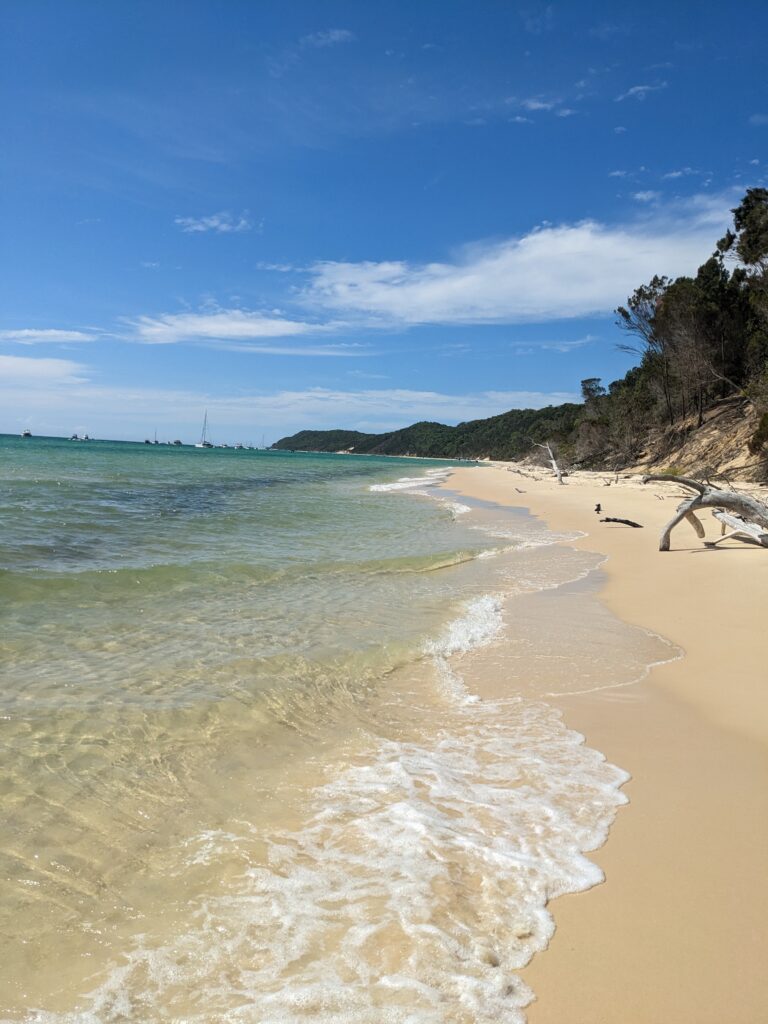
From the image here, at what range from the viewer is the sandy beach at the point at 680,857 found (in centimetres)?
195

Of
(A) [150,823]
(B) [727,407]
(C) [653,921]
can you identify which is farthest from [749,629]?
(B) [727,407]

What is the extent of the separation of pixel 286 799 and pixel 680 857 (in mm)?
1907

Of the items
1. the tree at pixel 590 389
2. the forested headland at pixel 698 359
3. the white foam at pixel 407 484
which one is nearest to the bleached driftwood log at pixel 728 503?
the forested headland at pixel 698 359

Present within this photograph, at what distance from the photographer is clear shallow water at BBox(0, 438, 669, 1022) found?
2.04 m

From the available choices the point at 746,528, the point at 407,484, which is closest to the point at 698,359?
the point at 407,484

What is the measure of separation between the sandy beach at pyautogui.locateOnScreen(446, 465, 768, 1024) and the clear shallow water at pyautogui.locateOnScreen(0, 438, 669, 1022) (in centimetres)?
15

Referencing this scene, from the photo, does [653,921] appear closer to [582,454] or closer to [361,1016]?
[361,1016]

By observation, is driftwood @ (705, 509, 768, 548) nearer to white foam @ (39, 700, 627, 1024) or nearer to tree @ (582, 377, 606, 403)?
white foam @ (39, 700, 627, 1024)

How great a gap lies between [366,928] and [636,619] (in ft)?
18.4

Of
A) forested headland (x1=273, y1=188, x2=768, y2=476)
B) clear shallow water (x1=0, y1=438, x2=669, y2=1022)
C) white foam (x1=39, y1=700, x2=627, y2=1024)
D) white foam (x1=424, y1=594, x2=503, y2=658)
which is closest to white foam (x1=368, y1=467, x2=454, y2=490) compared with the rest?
forested headland (x1=273, y1=188, x2=768, y2=476)

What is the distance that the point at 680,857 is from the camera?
265cm

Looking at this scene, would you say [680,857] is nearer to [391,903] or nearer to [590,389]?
[391,903]

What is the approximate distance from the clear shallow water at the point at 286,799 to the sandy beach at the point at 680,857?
0.49 feet

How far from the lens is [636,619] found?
6996 mm
